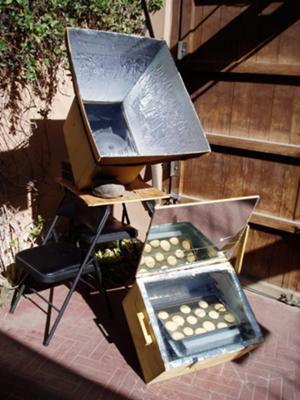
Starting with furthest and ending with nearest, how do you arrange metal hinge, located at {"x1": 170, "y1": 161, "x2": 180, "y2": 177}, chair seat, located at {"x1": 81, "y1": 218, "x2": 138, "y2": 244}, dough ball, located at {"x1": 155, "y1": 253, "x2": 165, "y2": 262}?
metal hinge, located at {"x1": 170, "y1": 161, "x2": 180, "y2": 177}
chair seat, located at {"x1": 81, "y1": 218, "x2": 138, "y2": 244}
dough ball, located at {"x1": 155, "y1": 253, "x2": 165, "y2": 262}

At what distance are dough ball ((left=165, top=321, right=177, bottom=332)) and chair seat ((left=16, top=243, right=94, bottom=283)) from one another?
0.87m

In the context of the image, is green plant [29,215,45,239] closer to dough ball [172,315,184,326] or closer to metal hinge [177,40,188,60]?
dough ball [172,315,184,326]

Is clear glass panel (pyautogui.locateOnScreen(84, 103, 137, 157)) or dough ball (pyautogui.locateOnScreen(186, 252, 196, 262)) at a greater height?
clear glass panel (pyautogui.locateOnScreen(84, 103, 137, 157))

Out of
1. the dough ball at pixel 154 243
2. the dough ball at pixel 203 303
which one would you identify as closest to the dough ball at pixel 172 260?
the dough ball at pixel 154 243

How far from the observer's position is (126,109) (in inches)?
145

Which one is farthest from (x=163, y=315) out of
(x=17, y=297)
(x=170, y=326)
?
(x=17, y=297)

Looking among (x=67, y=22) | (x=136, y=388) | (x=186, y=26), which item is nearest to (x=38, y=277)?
(x=136, y=388)

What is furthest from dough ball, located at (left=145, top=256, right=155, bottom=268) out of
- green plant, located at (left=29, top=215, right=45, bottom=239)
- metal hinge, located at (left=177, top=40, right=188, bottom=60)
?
metal hinge, located at (left=177, top=40, right=188, bottom=60)

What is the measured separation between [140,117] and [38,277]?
5.38 ft

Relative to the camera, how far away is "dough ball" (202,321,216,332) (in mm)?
3258

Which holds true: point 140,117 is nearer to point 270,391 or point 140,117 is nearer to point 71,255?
point 71,255

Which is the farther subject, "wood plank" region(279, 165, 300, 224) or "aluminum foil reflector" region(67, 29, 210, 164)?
"wood plank" region(279, 165, 300, 224)

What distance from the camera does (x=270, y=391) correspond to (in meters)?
3.08

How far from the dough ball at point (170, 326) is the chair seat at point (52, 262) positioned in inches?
34.4
